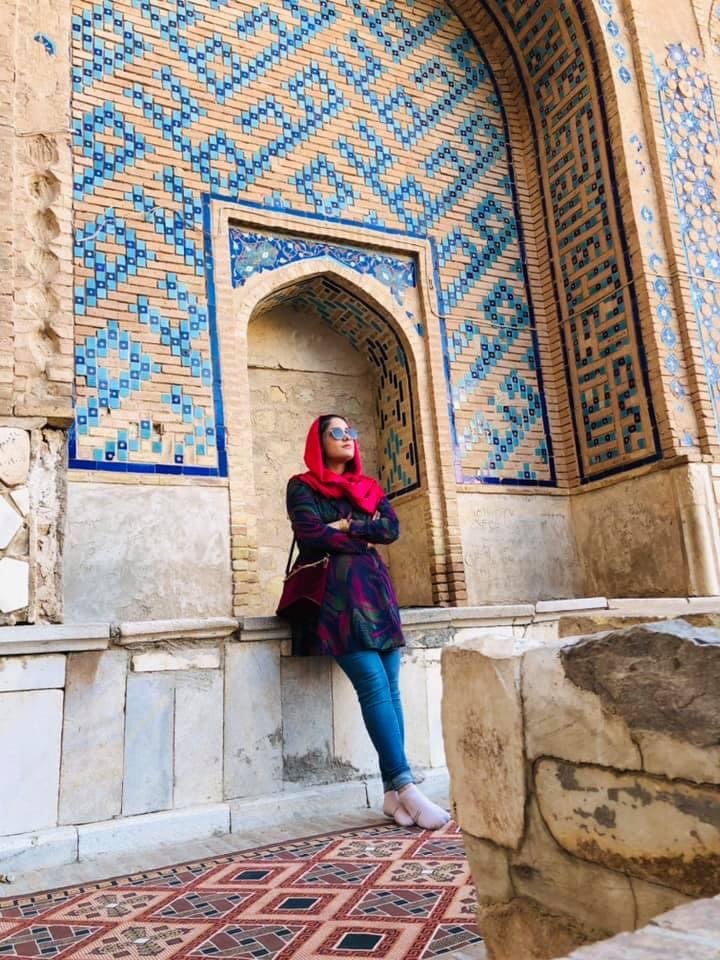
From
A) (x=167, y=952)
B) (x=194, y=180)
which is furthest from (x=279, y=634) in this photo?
(x=194, y=180)

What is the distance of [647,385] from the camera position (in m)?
6.76

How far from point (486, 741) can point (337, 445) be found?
2.26 meters

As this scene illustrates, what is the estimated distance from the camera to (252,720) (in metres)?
3.74

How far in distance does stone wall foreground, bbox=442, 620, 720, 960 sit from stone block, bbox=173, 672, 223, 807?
2003 mm

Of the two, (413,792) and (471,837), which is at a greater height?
(471,837)

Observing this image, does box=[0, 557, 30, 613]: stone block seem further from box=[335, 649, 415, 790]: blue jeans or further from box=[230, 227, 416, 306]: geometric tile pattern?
box=[230, 227, 416, 306]: geometric tile pattern

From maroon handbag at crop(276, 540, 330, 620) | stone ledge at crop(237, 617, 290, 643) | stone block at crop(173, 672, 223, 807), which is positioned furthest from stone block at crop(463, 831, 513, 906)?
stone ledge at crop(237, 617, 290, 643)

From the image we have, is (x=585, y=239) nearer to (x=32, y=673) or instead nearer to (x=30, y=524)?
(x=30, y=524)

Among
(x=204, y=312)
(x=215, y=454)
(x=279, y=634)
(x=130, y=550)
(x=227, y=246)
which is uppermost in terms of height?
(x=227, y=246)

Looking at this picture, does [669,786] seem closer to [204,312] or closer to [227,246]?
[204,312]

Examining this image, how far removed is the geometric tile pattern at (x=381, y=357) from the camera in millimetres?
7121

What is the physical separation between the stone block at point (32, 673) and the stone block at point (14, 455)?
86 cm

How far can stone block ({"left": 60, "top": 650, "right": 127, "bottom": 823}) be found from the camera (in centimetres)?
330

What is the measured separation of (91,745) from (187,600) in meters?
2.25
